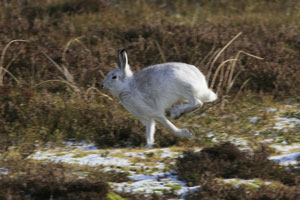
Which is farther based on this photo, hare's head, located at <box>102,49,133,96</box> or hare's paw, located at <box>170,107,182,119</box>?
hare's head, located at <box>102,49,133,96</box>

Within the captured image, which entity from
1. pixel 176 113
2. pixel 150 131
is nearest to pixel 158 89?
pixel 176 113

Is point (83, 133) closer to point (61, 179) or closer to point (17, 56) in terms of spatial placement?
point (61, 179)

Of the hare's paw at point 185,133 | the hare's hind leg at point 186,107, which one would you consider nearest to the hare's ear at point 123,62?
the hare's hind leg at point 186,107

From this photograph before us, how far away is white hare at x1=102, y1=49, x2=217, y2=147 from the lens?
6.28 m

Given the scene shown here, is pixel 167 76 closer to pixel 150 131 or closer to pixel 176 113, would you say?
pixel 176 113

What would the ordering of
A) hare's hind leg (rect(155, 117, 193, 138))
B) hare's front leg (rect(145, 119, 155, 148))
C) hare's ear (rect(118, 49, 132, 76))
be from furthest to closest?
hare's front leg (rect(145, 119, 155, 148)), hare's hind leg (rect(155, 117, 193, 138)), hare's ear (rect(118, 49, 132, 76))

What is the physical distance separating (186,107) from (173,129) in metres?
0.50

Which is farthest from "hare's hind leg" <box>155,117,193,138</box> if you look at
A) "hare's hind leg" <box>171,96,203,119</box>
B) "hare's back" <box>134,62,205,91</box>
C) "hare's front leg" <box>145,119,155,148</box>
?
"hare's back" <box>134,62,205,91</box>

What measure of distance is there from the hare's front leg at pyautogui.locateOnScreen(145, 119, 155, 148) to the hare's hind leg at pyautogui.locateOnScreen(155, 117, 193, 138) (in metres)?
0.14

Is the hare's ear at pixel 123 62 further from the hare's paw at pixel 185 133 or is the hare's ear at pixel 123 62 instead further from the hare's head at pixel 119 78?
the hare's paw at pixel 185 133

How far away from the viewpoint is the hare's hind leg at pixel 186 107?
6.21 metres

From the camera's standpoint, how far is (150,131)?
→ 670 centimetres

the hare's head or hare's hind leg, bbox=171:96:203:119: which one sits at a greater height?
the hare's head

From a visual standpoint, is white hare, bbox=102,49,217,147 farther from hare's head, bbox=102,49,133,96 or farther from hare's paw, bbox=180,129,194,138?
hare's paw, bbox=180,129,194,138
